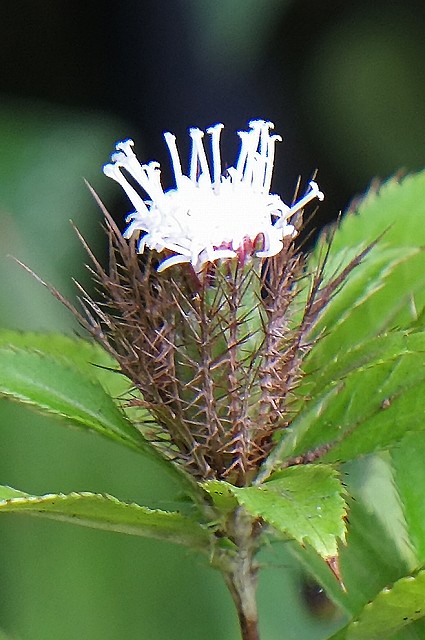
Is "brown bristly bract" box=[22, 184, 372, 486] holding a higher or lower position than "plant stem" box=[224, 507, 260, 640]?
higher

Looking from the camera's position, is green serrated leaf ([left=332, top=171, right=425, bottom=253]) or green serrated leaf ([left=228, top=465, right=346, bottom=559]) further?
green serrated leaf ([left=332, top=171, right=425, bottom=253])

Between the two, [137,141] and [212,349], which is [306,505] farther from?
[137,141]

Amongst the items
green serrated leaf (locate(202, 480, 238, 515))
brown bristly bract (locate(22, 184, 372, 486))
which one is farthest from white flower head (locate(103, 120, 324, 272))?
green serrated leaf (locate(202, 480, 238, 515))

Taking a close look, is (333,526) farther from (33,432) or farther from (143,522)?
(33,432)

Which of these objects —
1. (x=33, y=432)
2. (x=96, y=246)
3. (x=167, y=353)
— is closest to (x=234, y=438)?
(x=167, y=353)

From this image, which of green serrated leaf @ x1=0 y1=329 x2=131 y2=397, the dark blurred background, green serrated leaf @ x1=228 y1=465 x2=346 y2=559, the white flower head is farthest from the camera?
the dark blurred background

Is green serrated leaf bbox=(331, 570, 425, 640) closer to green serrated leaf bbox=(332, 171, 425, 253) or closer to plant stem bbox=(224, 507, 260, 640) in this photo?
plant stem bbox=(224, 507, 260, 640)
